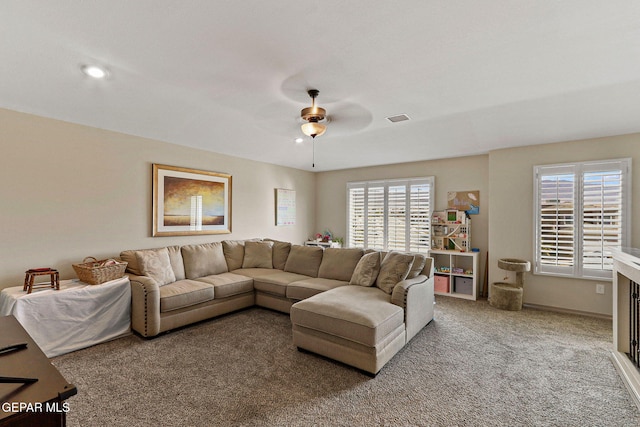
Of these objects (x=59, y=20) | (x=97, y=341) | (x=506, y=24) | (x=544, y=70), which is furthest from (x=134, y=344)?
(x=544, y=70)

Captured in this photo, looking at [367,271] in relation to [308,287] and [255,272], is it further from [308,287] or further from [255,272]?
[255,272]

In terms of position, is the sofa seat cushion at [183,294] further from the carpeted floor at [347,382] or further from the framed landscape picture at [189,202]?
the framed landscape picture at [189,202]

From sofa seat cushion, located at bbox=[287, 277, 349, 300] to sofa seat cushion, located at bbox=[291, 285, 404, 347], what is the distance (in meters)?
0.53

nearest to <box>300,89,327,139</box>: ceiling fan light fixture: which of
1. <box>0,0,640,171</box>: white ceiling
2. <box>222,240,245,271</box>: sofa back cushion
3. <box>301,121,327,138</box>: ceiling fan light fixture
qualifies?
<box>301,121,327,138</box>: ceiling fan light fixture

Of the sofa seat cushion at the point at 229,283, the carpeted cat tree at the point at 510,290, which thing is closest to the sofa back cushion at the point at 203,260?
the sofa seat cushion at the point at 229,283

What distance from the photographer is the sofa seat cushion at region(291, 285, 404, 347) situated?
2.48 m

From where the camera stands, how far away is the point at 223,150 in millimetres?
4922

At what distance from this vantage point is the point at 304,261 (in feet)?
14.7

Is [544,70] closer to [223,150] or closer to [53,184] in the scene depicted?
[223,150]

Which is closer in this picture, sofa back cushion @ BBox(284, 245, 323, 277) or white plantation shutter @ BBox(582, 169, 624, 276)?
white plantation shutter @ BBox(582, 169, 624, 276)

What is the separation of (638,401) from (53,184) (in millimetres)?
5682

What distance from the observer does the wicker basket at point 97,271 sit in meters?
3.11

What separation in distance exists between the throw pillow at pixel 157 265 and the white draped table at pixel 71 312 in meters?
0.28

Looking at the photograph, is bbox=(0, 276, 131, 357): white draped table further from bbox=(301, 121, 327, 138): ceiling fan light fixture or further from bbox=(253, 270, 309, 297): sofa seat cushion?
bbox=(301, 121, 327, 138): ceiling fan light fixture
